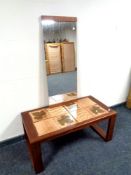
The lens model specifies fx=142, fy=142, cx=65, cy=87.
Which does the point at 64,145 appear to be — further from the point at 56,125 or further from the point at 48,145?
the point at 56,125

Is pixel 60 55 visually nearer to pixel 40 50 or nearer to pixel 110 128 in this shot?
pixel 40 50

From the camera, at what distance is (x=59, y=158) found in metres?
1.59

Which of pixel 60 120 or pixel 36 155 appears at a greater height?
pixel 60 120

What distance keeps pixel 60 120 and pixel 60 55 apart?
31.0 inches

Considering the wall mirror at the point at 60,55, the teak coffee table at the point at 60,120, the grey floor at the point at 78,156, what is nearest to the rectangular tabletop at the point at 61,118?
the teak coffee table at the point at 60,120

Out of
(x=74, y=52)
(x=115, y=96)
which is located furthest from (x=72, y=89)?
(x=115, y=96)

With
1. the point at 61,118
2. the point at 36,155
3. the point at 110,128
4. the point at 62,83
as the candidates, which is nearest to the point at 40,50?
the point at 62,83

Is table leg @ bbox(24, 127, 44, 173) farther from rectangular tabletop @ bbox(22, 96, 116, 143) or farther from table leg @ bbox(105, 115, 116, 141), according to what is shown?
table leg @ bbox(105, 115, 116, 141)

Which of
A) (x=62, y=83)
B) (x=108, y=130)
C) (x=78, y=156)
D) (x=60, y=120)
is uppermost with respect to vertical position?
(x=62, y=83)

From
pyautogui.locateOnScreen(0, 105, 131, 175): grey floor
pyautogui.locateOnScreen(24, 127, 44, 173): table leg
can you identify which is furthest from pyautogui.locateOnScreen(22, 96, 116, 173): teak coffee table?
pyautogui.locateOnScreen(0, 105, 131, 175): grey floor

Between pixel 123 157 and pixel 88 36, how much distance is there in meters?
1.49

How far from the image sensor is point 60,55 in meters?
1.76

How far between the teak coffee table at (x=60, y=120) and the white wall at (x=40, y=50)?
215mm

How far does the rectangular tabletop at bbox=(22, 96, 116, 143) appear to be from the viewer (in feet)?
4.50
